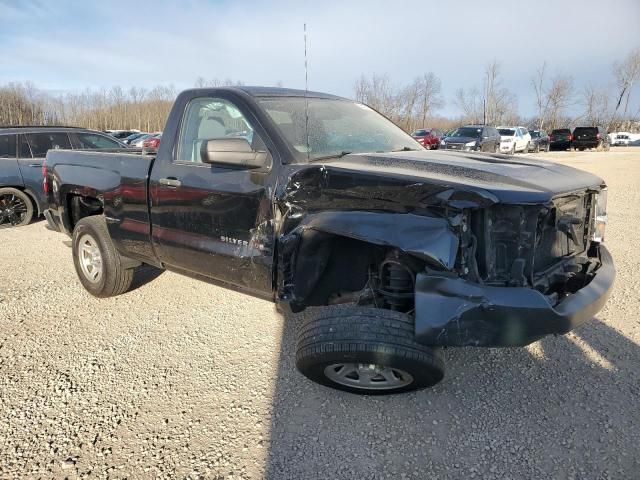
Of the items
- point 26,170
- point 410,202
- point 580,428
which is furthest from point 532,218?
point 26,170

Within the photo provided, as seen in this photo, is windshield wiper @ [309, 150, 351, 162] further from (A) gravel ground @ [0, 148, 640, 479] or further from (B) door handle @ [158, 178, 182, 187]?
(A) gravel ground @ [0, 148, 640, 479]

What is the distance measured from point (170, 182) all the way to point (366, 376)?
2.04 m

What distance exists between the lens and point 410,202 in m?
2.42

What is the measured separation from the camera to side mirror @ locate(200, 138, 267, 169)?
2.97 metres

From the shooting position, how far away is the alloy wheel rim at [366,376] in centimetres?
267

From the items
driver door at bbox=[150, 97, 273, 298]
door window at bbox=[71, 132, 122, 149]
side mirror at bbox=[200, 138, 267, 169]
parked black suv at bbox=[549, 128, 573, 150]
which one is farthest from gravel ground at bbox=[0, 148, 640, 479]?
parked black suv at bbox=[549, 128, 573, 150]

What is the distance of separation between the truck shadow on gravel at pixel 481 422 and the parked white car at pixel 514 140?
2284cm

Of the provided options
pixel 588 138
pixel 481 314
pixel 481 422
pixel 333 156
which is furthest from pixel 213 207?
pixel 588 138

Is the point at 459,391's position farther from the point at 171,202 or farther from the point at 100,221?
the point at 100,221

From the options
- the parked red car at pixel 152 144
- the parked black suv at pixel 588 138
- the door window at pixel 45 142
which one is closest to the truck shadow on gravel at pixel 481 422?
the parked red car at pixel 152 144

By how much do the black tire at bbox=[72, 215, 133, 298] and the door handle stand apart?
1.08m

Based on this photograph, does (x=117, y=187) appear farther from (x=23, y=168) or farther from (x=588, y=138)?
(x=588, y=138)

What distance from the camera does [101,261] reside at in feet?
14.2

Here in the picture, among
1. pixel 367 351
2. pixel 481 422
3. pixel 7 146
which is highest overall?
pixel 7 146
